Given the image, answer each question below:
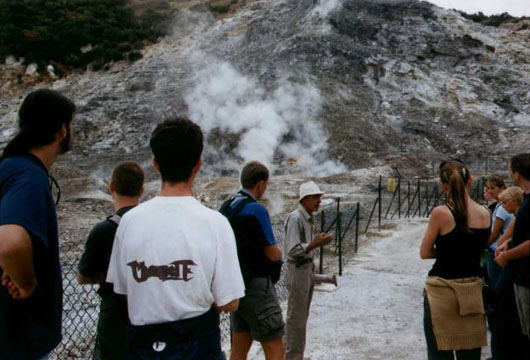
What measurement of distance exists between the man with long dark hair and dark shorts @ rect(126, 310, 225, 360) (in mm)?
404

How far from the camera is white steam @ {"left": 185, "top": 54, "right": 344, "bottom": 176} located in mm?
22453

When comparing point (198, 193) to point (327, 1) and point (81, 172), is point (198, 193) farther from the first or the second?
point (327, 1)

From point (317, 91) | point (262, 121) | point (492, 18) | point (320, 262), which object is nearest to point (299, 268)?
point (320, 262)

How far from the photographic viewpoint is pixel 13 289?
175 centimetres

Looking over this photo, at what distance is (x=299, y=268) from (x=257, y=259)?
0.83 meters

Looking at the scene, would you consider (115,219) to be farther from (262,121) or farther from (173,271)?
(262,121)

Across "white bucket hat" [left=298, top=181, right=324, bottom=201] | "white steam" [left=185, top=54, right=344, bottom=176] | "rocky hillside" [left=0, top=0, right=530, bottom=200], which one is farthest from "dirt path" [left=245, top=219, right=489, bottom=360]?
"white steam" [left=185, top=54, right=344, bottom=176]

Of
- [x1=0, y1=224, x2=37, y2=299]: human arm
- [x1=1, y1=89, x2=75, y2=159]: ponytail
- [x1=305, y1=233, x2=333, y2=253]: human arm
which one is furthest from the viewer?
[x1=305, y1=233, x2=333, y2=253]: human arm

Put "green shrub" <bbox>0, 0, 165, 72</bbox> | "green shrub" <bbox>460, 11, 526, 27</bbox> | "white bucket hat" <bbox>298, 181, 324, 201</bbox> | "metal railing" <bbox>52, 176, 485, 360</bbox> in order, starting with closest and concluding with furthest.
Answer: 1. "white bucket hat" <bbox>298, 181, 324, 201</bbox>
2. "metal railing" <bbox>52, 176, 485, 360</bbox>
3. "green shrub" <bbox>0, 0, 165, 72</bbox>
4. "green shrub" <bbox>460, 11, 526, 27</bbox>

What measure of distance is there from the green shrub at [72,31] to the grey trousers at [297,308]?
105 ft

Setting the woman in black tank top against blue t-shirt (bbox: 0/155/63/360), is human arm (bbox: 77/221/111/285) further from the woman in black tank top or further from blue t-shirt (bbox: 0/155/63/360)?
the woman in black tank top

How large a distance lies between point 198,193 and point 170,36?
24.9 m

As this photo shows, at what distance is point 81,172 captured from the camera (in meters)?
19.8

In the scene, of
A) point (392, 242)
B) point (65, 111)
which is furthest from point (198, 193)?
point (65, 111)
